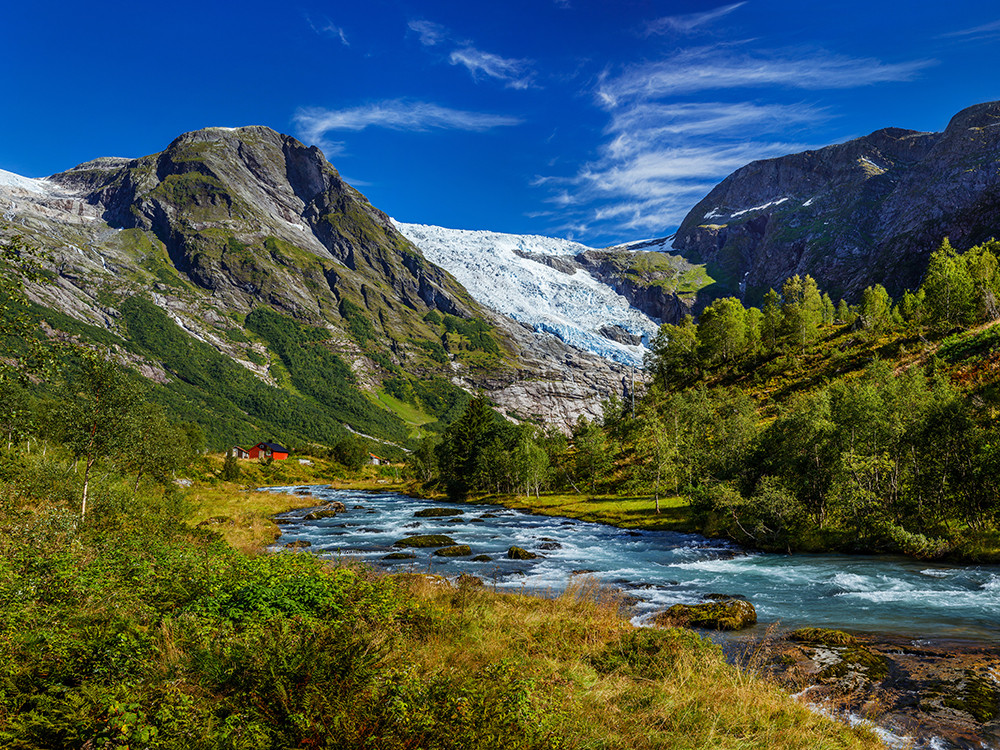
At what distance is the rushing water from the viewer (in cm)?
2180

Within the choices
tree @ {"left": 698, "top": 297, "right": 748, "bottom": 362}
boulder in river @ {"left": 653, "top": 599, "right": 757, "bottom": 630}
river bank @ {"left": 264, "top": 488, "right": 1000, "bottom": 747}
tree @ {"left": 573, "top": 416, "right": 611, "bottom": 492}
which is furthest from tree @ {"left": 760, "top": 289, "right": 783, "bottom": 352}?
boulder in river @ {"left": 653, "top": 599, "right": 757, "bottom": 630}

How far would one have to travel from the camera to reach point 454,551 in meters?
40.2

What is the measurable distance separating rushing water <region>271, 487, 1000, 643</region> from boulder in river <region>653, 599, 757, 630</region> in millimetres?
788

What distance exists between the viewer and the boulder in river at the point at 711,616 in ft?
67.5

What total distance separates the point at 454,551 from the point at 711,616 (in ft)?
76.3

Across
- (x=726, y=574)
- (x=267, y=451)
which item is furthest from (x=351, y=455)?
(x=726, y=574)

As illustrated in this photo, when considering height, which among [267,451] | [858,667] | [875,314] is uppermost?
[875,314]

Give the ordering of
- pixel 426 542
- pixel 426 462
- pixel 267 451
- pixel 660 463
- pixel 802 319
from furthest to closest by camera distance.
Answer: pixel 267 451 → pixel 426 462 → pixel 802 319 → pixel 660 463 → pixel 426 542

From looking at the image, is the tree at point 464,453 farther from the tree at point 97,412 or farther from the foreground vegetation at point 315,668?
the foreground vegetation at point 315,668

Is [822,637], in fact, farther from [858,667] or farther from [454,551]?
[454,551]

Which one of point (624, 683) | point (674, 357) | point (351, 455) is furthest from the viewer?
point (351, 455)

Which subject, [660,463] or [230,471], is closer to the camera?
[660,463]

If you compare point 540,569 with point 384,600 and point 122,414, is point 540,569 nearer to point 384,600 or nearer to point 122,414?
point 384,600

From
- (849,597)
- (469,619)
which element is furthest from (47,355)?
(849,597)
